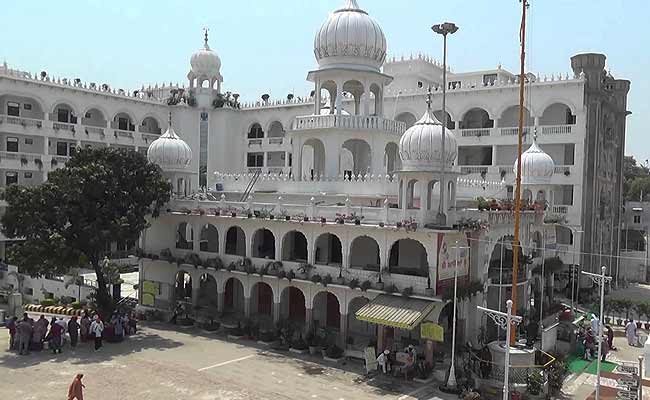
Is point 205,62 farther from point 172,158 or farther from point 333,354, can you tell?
point 333,354

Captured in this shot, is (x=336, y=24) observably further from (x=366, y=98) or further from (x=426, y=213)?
(x=426, y=213)

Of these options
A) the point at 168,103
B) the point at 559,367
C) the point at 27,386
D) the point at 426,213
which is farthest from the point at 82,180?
the point at 168,103

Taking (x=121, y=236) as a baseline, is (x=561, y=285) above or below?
below

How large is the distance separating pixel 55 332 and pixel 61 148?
99.3 feet

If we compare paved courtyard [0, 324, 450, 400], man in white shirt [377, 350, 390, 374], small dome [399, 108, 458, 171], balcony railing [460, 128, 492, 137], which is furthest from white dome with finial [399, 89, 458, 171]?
balcony railing [460, 128, 492, 137]

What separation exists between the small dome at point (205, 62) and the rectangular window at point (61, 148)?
13778 millimetres

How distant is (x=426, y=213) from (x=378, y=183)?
5906 millimetres

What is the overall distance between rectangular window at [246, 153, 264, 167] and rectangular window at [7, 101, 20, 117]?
867 inches

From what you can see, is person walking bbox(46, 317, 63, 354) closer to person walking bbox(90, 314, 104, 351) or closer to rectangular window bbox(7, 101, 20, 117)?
person walking bbox(90, 314, 104, 351)

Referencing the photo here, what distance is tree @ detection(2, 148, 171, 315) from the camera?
2802 cm

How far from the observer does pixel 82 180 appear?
28.7m

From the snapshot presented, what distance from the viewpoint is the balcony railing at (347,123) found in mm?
34062

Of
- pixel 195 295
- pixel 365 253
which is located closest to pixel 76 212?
pixel 195 295

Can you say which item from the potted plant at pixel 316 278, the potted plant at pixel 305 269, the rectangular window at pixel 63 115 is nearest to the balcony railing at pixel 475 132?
the potted plant at pixel 305 269
